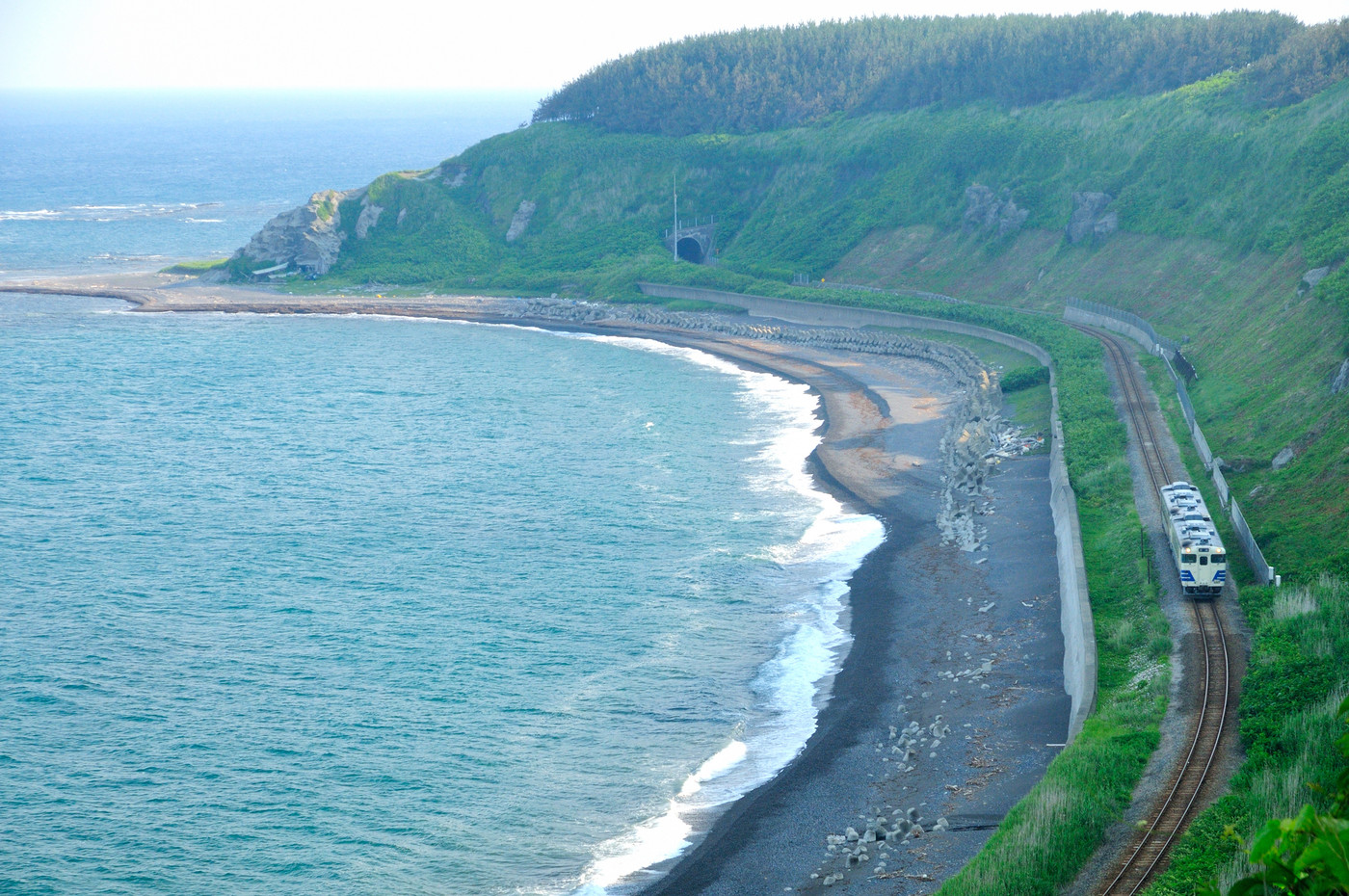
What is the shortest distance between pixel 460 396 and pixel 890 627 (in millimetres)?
49378

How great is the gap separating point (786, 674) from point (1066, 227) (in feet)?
239

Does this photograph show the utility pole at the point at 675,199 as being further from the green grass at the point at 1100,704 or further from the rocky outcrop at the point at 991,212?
the green grass at the point at 1100,704

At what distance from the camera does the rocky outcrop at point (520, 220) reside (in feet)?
456

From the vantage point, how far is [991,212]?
4338 inches

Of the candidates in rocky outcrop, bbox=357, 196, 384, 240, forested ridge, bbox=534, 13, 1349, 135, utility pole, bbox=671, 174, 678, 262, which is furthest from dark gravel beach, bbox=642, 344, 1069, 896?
rocky outcrop, bbox=357, 196, 384, 240

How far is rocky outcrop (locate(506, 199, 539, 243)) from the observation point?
139 metres

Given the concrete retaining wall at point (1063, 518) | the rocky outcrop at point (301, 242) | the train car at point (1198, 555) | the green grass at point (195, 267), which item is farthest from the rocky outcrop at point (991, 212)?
the green grass at point (195, 267)

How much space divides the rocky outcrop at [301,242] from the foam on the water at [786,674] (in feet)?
269

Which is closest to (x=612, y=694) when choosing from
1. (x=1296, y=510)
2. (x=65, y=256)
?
(x=1296, y=510)

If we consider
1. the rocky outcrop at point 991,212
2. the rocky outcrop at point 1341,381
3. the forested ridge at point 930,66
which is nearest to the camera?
the rocky outcrop at point 1341,381

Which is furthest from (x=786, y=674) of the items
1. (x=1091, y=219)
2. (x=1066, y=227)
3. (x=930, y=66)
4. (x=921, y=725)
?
(x=930, y=66)

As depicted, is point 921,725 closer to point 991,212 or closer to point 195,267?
point 991,212

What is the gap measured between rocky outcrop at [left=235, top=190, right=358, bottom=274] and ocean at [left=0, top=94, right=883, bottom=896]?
50676 mm

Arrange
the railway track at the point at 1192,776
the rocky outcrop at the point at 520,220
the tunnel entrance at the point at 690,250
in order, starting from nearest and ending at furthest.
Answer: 1. the railway track at the point at 1192,776
2. the tunnel entrance at the point at 690,250
3. the rocky outcrop at the point at 520,220
